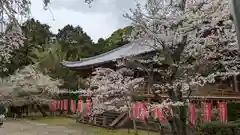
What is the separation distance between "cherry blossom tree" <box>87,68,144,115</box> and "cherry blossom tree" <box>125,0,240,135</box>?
245 cm

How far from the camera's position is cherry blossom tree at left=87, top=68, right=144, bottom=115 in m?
11.3

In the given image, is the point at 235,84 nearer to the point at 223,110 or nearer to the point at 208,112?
the point at 208,112

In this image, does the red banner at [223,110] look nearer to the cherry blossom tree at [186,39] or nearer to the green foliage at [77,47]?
the cherry blossom tree at [186,39]

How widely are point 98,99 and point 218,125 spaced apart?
636 centimetres

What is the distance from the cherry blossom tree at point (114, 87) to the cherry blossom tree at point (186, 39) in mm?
2449

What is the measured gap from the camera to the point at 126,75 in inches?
503

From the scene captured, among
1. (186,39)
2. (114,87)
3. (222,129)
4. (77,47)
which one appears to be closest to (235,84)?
(114,87)

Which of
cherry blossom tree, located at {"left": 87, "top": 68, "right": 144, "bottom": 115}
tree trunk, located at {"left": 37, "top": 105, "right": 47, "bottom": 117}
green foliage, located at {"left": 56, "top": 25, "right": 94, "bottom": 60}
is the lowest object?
tree trunk, located at {"left": 37, "top": 105, "right": 47, "bottom": 117}

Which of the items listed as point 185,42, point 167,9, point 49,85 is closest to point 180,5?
point 167,9

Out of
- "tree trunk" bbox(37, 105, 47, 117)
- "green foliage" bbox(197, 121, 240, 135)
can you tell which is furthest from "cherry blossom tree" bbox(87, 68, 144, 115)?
"tree trunk" bbox(37, 105, 47, 117)

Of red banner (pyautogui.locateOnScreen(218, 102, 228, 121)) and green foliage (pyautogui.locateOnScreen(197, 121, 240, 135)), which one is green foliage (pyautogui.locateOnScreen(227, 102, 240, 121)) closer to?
red banner (pyautogui.locateOnScreen(218, 102, 228, 121))

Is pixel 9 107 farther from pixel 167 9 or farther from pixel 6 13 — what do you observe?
pixel 6 13

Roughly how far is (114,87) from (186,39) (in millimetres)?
4270

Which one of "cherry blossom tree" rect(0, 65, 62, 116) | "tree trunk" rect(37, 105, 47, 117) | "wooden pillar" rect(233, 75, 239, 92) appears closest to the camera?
"wooden pillar" rect(233, 75, 239, 92)
